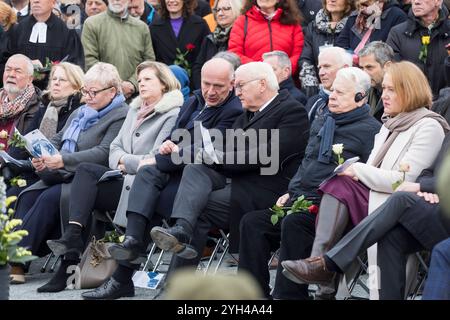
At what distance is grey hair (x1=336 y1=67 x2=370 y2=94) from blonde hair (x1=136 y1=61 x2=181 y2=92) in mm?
1742

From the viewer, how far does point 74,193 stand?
9844 mm

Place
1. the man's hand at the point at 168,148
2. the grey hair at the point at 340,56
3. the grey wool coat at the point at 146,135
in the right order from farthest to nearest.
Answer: the grey wool coat at the point at 146,135 → the grey hair at the point at 340,56 → the man's hand at the point at 168,148

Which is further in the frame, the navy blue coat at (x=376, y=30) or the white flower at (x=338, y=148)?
the navy blue coat at (x=376, y=30)

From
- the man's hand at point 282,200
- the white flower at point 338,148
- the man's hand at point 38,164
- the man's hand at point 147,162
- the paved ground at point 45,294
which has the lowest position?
the paved ground at point 45,294

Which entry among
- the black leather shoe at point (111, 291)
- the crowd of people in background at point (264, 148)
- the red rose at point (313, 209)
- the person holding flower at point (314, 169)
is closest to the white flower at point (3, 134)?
the crowd of people in background at point (264, 148)

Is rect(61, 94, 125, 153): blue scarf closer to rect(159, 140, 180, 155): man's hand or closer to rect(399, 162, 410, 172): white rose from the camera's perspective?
rect(159, 140, 180, 155): man's hand

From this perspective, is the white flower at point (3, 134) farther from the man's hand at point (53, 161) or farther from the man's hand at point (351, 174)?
the man's hand at point (351, 174)

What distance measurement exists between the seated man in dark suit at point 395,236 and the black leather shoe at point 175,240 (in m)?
1.31

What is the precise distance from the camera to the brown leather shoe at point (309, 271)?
323 inches

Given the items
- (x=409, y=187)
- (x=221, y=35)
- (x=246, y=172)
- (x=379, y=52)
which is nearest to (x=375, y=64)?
(x=379, y=52)

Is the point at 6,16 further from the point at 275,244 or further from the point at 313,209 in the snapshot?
the point at 313,209

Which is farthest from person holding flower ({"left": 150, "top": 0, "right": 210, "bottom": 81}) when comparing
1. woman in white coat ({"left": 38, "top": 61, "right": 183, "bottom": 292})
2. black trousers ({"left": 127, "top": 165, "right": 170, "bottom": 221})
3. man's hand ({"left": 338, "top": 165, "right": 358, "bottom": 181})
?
man's hand ({"left": 338, "top": 165, "right": 358, "bottom": 181})
